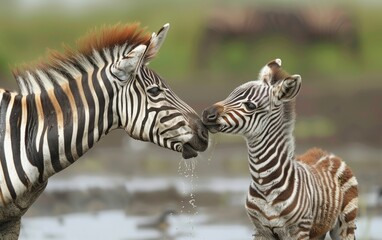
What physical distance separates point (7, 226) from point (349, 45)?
2281cm

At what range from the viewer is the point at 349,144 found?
2473 cm

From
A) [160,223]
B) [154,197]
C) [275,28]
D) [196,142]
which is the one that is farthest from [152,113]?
[275,28]

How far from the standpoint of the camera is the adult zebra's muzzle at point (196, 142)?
10.4 m

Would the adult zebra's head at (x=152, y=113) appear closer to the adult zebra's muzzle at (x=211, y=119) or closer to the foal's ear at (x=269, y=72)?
the adult zebra's muzzle at (x=211, y=119)

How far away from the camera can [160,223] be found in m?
16.1

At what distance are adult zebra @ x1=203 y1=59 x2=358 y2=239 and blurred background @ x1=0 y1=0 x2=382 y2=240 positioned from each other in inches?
123

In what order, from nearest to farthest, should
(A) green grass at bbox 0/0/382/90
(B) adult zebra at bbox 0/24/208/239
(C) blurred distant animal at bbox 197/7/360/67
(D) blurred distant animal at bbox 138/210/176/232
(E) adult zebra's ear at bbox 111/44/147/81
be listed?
(E) adult zebra's ear at bbox 111/44/147/81
(B) adult zebra at bbox 0/24/208/239
(D) blurred distant animal at bbox 138/210/176/232
(A) green grass at bbox 0/0/382/90
(C) blurred distant animal at bbox 197/7/360/67

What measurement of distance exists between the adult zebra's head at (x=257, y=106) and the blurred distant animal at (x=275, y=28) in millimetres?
19464

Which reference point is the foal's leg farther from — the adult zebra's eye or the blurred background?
the blurred background

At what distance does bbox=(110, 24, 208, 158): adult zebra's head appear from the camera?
1041 cm

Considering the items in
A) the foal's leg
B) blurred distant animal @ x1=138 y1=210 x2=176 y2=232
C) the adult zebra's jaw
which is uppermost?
the adult zebra's jaw

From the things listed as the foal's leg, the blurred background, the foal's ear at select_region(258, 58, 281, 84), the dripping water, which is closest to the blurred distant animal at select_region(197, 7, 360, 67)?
the blurred background

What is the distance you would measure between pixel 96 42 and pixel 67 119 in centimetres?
68

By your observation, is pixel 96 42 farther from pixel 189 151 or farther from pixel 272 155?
pixel 272 155
